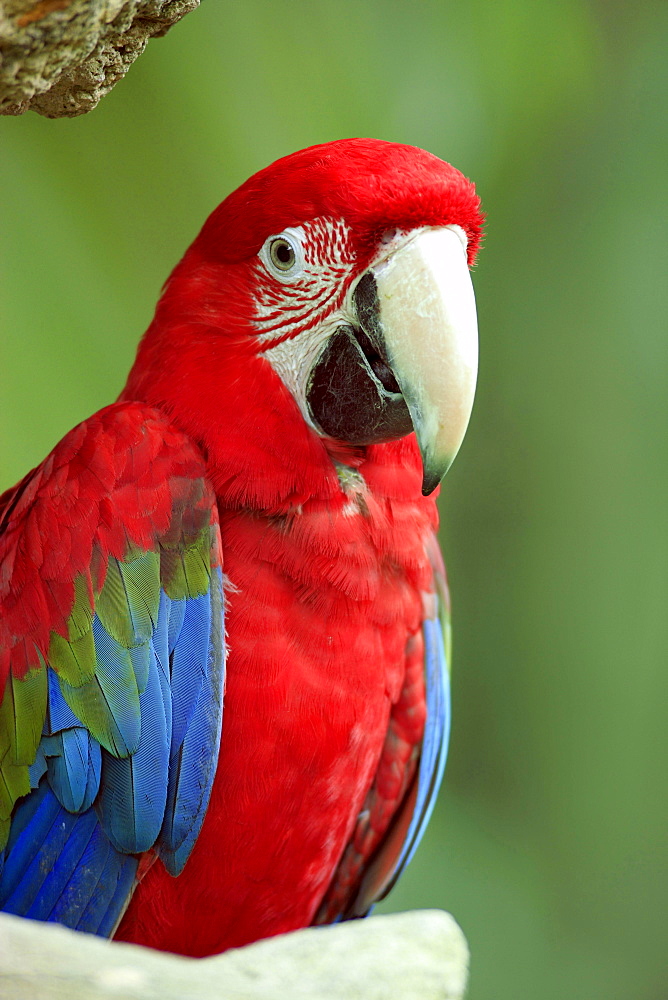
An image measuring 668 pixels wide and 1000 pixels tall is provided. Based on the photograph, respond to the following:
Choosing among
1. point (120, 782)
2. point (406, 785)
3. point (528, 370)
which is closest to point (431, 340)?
point (120, 782)

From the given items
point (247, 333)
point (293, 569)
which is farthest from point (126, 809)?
point (247, 333)

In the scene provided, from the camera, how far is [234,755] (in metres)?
1.14

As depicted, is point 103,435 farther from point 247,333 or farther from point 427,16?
point 427,16

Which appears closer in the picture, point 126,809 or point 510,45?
point 126,809

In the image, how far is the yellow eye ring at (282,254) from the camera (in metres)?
1.14

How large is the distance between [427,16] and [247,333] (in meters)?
1.58

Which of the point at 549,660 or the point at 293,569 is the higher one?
the point at 293,569

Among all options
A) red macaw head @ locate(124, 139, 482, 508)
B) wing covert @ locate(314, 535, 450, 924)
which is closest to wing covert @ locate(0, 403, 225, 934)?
red macaw head @ locate(124, 139, 482, 508)

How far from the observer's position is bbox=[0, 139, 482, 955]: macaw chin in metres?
1.07

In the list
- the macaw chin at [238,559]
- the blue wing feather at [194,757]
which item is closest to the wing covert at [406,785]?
the macaw chin at [238,559]

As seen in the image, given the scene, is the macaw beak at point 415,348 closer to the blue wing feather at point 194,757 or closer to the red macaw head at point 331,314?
the red macaw head at point 331,314

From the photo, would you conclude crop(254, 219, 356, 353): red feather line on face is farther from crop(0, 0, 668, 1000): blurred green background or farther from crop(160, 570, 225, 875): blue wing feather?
crop(0, 0, 668, 1000): blurred green background

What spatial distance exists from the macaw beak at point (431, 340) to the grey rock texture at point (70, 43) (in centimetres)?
38

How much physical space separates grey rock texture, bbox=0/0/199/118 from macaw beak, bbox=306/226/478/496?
1.21ft
